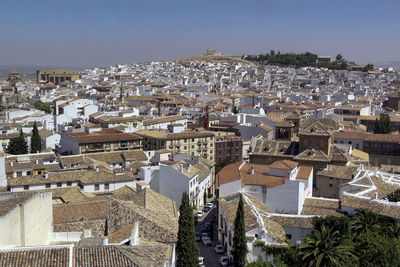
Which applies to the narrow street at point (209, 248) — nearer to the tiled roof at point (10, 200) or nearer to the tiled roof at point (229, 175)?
the tiled roof at point (229, 175)

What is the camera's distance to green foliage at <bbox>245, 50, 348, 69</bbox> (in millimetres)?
162250

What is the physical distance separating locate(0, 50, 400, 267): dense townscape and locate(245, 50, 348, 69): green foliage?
3546 inches

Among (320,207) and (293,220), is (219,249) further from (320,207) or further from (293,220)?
(320,207)

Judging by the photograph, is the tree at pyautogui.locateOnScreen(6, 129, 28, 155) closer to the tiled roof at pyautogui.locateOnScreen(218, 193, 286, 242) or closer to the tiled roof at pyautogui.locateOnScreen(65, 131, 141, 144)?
the tiled roof at pyautogui.locateOnScreen(65, 131, 141, 144)

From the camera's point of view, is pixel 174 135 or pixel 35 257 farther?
pixel 174 135

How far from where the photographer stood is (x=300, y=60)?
6683 inches

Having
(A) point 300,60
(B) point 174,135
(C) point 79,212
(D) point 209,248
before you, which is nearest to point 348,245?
(D) point 209,248

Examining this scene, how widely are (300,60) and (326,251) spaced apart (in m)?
157

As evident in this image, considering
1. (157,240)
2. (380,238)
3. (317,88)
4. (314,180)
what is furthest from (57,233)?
(317,88)

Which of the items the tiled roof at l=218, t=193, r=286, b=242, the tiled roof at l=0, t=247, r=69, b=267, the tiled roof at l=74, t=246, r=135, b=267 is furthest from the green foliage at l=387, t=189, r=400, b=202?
the tiled roof at l=0, t=247, r=69, b=267

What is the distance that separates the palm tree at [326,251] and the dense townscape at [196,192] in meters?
0.06

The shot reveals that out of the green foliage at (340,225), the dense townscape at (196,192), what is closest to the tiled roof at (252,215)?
the dense townscape at (196,192)

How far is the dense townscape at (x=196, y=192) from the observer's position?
18812 millimetres

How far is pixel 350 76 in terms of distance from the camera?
14162 cm
